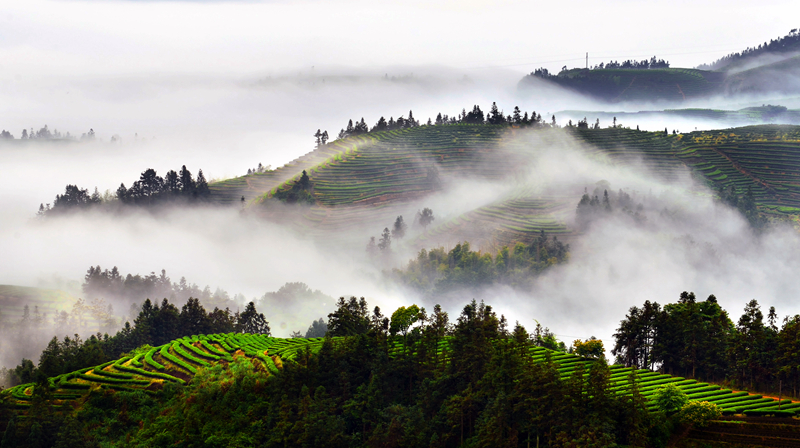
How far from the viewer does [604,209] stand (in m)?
162

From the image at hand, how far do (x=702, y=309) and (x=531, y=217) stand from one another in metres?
97.6

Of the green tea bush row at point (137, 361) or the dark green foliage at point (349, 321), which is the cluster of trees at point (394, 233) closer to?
the dark green foliage at point (349, 321)

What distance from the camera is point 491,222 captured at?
6703 inches

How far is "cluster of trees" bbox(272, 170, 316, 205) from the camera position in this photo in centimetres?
18912

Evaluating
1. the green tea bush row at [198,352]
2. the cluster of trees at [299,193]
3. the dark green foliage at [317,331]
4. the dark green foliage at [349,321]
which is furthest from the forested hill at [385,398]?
the cluster of trees at [299,193]

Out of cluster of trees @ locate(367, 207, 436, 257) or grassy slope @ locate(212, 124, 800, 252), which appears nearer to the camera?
cluster of trees @ locate(367, 207, 436, 257)

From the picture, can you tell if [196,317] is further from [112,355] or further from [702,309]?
[702,309]

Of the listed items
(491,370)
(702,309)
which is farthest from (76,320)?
(702,309)

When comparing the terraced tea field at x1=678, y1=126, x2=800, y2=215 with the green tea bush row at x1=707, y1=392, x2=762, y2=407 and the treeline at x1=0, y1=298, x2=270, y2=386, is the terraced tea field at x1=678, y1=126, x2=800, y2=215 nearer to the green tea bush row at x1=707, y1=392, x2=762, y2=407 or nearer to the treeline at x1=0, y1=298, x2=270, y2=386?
the treeline at x1=0, y1=298, x2=270, y2=386

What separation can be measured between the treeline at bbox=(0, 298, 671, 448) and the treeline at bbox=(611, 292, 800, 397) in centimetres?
1107

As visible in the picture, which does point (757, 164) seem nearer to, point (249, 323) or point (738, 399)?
point (249, 323)

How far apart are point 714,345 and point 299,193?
137 metres

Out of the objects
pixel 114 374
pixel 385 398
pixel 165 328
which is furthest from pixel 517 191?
pixel 114 374

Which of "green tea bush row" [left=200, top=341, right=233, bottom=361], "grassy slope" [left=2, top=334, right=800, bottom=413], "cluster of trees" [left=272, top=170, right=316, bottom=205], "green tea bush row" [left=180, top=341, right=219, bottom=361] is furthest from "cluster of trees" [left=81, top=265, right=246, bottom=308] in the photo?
"green tea bush row" [left=200, top=341, right=233, bottom=361]
